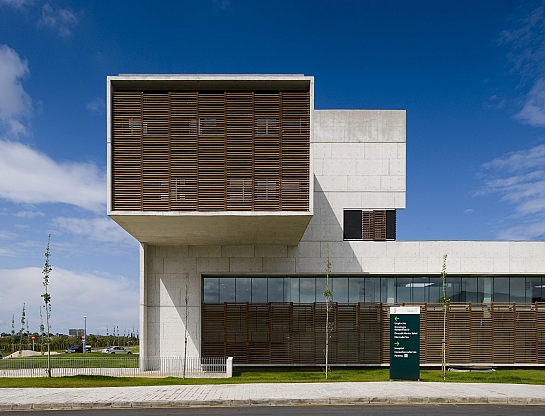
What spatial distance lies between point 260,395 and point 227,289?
14189mm

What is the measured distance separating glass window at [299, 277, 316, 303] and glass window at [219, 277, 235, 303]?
4.30 m

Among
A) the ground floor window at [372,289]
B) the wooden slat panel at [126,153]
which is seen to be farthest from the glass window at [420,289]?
the wooden slat panel at [126,153]

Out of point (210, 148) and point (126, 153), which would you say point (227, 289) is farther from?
point (126, 153)

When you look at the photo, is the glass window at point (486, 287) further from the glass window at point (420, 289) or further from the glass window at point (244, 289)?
the glass window at point (244, 289)

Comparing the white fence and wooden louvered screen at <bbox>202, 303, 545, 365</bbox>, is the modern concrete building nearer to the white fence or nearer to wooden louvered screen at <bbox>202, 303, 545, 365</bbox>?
wooden louvered screen at <bbox>202, 303, 545, 365</bbox>

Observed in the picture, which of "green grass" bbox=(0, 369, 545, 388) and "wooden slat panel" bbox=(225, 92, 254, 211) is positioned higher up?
"wooden slat panel" bbox=(225, 92, 254, 211)

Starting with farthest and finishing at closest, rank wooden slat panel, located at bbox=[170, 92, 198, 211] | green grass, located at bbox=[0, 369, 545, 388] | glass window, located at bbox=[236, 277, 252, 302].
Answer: glass window, located at bbox=[236, 277, 252, 302] → wooden slat panel, located at bbox=[170, 92, 198, 211] → green grass, located at bbox=[0, 369, 545, 388]

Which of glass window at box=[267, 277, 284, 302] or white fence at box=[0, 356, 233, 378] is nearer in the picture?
white fence at box=[0, 356, 233, 378]

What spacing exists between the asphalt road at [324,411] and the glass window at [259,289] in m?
15.2

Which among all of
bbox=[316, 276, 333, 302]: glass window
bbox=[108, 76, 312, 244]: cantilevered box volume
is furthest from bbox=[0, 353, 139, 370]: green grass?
bbox=[316, 276, 333, 302]: glass window

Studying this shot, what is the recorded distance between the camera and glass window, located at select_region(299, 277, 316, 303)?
103ft

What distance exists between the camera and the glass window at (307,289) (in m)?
31.3

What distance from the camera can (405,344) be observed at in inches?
855

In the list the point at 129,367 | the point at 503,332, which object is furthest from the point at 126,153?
the point at 503,332
